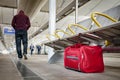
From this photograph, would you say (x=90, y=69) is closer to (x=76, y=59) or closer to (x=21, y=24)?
(x=76, y=59)

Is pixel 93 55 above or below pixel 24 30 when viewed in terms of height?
below

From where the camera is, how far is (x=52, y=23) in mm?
4406

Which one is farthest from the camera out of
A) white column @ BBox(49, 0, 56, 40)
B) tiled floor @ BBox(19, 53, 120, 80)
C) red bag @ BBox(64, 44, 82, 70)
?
white column @ BBox(49, 0, 56, 40)

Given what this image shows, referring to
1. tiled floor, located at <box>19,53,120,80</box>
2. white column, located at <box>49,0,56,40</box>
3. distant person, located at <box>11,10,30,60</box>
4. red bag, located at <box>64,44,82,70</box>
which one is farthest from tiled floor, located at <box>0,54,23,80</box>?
white column, located at <box>49,0,56,40</box>

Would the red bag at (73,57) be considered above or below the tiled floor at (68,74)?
above

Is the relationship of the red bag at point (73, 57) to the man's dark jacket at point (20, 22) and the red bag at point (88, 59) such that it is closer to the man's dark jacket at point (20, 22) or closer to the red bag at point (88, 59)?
the red bag at point (88, 59)

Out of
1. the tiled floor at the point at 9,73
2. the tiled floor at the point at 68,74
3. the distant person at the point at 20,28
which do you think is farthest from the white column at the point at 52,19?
the tiled floor at the point at 9,73

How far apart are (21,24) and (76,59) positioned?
216 cm

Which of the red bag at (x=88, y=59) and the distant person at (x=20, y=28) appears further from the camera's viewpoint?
the distant person at (x=20, y=28)

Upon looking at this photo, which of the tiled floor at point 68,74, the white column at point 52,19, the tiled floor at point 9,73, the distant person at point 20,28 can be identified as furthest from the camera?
the white column at point 52,19

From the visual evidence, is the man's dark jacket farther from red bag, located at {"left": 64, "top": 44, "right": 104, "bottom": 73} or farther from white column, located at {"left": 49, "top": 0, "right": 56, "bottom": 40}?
red bag, located at {"left": 64, "top": 44, "right": 104, "bottom": 73}

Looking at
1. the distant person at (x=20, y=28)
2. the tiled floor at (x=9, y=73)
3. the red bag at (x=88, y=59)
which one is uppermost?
the distant person at (x=20, y=28)

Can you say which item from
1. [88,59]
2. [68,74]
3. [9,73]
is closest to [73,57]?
[88,59]

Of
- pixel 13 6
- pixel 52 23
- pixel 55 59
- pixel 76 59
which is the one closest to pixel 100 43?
pixel 76 59
